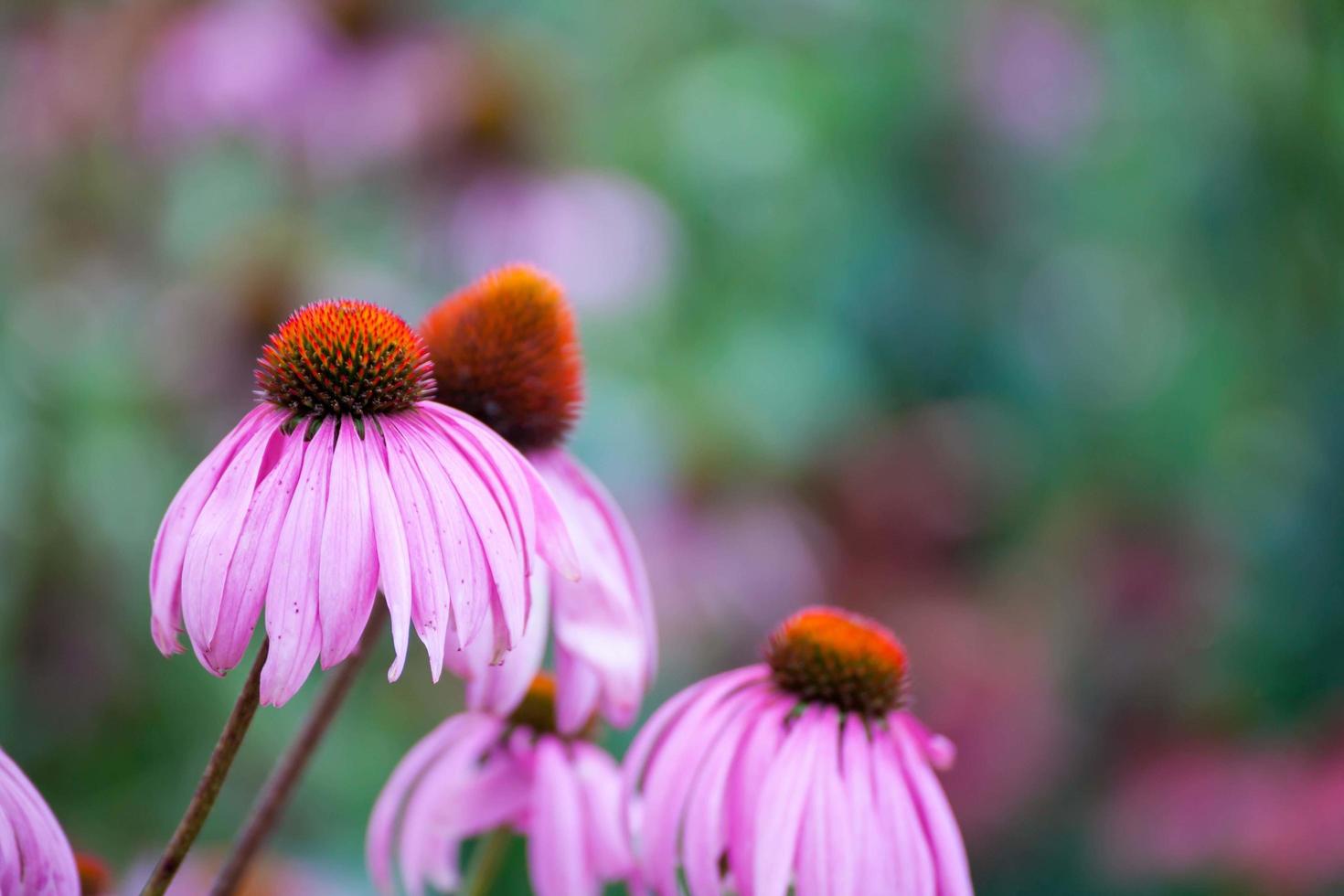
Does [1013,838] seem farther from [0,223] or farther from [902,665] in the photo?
[0,223]

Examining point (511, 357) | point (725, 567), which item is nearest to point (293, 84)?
point (725, 567)

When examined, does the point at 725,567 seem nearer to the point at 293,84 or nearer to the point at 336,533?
the point at 293,84

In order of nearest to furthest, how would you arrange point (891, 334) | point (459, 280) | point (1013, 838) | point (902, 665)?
point (902, 665)
point (459, 280)
point (1013, 838)
point (891, 334)

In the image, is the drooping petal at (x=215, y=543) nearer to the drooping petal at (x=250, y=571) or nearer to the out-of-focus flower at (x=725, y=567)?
the drooping petal at (x=250, y=571)

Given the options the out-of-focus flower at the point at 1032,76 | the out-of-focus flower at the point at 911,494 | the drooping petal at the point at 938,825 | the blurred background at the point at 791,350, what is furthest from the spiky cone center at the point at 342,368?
the out-of-focus flower at the point at 1032,76

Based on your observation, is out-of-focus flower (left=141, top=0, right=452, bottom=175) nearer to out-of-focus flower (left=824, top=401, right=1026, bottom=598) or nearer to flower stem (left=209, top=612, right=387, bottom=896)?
out-of-focus flower (left=824, top=401, right=1026, bottom=598)

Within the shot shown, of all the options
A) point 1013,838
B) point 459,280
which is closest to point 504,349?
point 459,280

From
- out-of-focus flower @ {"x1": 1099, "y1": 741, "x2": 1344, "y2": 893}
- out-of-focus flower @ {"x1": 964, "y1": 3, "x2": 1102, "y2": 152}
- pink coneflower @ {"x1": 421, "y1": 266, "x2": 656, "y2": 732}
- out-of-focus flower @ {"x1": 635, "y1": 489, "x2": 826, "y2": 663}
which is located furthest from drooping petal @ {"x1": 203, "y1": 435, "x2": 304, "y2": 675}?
out-of-focus flower @ {"x1": 964, "y1": 3, "x2": 1102, "y2": 152}
